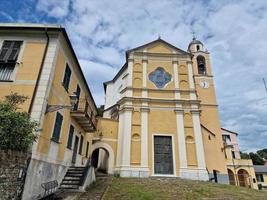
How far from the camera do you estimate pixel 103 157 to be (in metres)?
21.5

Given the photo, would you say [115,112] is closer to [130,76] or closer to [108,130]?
[108,130]

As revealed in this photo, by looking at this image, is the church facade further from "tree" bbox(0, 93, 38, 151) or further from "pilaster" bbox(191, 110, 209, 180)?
"tree" bbox(0, 93, 38, 151)

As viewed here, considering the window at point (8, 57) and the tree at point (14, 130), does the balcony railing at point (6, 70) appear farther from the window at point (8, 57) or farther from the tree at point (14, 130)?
the tree at point (14, 130)

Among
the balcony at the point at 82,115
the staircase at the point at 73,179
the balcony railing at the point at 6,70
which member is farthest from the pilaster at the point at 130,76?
the balcony railing at the point at 6,70

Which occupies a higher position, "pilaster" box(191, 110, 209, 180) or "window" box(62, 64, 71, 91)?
"window" box(62, 64, 71, 91)

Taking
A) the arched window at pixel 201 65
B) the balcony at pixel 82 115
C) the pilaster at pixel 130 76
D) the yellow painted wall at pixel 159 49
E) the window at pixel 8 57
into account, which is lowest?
the balcony at pixel 82 115

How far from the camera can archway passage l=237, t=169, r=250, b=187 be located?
102 ft

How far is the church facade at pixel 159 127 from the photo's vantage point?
17.2 meters

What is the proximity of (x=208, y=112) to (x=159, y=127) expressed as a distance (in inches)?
374

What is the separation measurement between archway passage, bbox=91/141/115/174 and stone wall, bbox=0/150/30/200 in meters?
11.9

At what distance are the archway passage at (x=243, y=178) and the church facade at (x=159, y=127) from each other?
43.8ft

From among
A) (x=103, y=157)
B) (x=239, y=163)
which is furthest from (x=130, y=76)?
(x=239, y=163)

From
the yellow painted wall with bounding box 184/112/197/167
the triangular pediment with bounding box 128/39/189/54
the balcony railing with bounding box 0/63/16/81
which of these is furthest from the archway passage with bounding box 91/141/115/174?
the balcony railing with bounding box 0/63/16/81

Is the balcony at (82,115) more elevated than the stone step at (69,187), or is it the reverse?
the balcony at (82,115)
